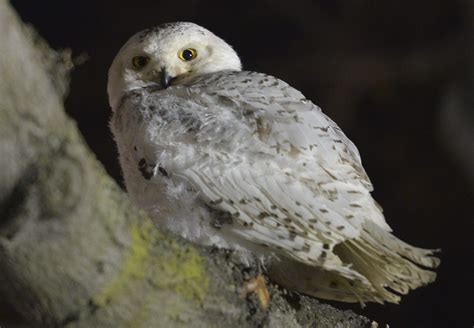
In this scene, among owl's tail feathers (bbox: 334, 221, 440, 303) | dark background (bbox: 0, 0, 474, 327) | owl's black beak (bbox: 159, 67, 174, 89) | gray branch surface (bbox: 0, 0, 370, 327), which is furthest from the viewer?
dark background (bbox: 0, 0, 474, 327)

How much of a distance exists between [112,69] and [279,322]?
39.7 inches

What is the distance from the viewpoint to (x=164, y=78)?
6.79ft

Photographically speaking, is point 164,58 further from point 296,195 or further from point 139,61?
point 296,195

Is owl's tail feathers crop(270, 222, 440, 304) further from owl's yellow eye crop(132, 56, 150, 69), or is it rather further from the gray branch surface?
owl's yellow eye crop(132, 56, 150, 69)

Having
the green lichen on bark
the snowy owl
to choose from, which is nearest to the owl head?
the snowy owl

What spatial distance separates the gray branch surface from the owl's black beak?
2.81 ft

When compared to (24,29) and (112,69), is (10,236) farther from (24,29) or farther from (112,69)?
(112,69)

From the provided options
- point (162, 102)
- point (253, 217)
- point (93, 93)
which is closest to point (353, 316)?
point (253, 217)

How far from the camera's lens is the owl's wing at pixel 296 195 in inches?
65.7

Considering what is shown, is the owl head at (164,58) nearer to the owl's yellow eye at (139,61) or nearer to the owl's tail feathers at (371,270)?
the owl's yellow eye at (139,61)

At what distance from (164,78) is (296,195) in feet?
1.67

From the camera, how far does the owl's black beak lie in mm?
2041

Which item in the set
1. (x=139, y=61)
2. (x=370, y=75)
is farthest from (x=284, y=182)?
(x=370, y=75)

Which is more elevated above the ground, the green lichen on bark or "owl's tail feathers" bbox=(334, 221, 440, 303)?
the green lichen on bark
